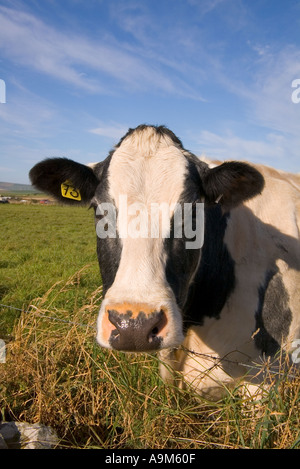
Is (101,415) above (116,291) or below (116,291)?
below

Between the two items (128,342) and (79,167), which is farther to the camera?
(79,167)

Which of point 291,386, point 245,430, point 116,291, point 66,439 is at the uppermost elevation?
point 116,291

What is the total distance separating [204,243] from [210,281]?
1.05ft

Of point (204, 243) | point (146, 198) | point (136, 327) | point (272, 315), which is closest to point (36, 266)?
Answer: point (204, 243)

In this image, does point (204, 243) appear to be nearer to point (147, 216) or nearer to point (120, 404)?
point (147, 216)

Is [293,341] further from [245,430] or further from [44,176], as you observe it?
[44,176]

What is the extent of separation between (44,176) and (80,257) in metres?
8.45

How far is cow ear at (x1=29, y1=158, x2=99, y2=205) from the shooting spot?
126 inches

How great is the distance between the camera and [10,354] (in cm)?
353

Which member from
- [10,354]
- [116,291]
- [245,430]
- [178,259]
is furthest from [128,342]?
[10,354]

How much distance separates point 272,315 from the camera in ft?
Answer: 10.4

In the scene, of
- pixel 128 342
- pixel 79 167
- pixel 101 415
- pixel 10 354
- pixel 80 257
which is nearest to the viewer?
pixel 128 342

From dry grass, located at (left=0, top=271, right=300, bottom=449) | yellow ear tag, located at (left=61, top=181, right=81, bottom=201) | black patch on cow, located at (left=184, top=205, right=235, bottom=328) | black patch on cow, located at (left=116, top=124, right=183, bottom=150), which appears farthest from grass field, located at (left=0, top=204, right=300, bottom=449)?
black patch on cow, located at (left=116, top=124, right=183, bottom=150)

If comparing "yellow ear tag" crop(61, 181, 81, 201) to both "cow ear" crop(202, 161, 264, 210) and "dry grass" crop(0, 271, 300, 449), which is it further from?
"dry grass" crop(0, 271, 300, 449)
